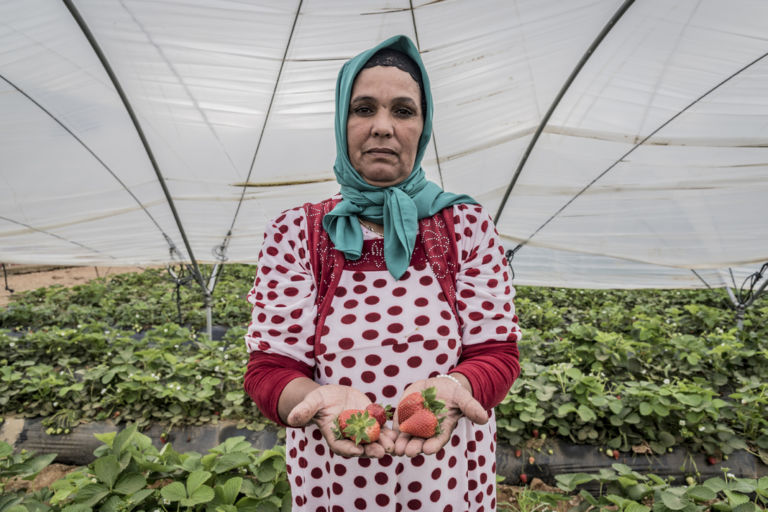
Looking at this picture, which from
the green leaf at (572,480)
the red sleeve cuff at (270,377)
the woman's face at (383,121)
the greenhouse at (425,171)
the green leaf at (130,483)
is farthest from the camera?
the greenhouse at (425,171)

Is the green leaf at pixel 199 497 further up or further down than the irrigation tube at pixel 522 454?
further up

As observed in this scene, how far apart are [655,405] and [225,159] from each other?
377 centimetres

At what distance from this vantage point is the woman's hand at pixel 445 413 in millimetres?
940

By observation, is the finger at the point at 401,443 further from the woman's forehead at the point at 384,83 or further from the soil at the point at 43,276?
the soil at the point at 43,276

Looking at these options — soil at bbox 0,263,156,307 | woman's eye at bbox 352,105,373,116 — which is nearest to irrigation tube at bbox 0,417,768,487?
woman's eye at bbox 352,105,373,116

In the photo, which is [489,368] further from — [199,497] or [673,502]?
[673,502]

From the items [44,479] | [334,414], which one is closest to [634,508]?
[334,414]

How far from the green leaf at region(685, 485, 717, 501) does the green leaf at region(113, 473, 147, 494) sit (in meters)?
2.60

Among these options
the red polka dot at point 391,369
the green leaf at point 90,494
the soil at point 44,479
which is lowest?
the soil at point 44,479

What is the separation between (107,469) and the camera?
2.00 metres

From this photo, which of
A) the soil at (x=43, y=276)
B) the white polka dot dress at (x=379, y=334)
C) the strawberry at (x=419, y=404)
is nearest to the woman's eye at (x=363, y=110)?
the white polka dot dress at (x=379, y=334)

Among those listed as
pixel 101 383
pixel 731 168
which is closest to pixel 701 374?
pixel 731 168

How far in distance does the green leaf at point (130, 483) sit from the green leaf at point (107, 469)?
1.4 inches

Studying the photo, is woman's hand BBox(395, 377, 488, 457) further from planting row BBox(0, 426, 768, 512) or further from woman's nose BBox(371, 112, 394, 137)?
planting row BBox(0, 426, 768, 512)
